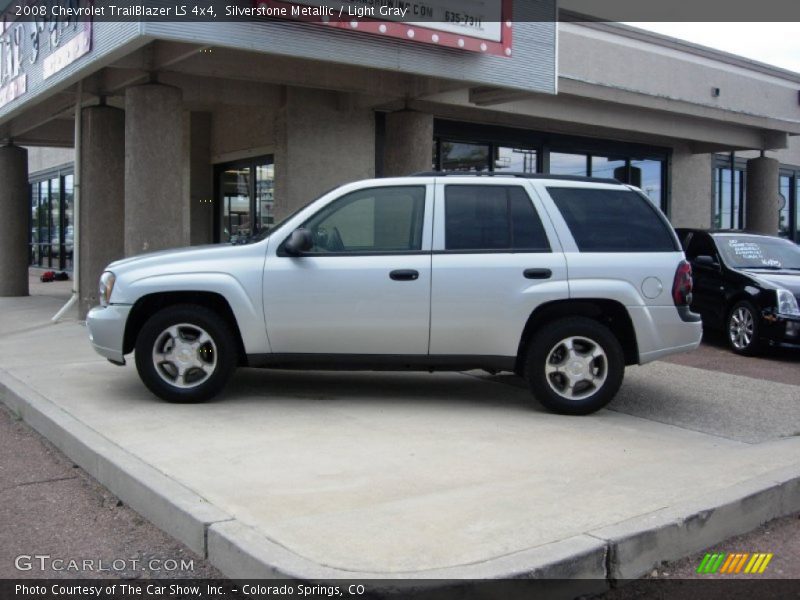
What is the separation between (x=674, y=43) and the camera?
70.7 ft

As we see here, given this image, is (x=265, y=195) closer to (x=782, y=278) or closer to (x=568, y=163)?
(x=568, y=163)

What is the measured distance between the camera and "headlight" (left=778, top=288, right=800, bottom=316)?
33.3 ft

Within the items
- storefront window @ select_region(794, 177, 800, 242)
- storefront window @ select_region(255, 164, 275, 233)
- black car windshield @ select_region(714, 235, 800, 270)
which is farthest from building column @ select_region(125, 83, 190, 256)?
storefront window @ select_region(794, 177, 800, 242)

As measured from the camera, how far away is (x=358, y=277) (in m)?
6.50

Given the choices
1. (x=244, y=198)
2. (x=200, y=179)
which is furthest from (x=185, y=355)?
(x=200, y=179)

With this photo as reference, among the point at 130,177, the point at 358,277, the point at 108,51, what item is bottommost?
the point at 358,277

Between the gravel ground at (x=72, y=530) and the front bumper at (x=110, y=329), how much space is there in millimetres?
→ 1099

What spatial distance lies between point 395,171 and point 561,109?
452cm

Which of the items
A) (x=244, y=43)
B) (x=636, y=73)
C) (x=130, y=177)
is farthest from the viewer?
(x=636, y=73)

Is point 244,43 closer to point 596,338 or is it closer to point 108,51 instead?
point 108,51

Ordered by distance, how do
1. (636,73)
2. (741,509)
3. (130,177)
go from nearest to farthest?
(741,509) → (130,177) → (636,73)

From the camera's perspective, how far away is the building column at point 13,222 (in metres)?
16.5

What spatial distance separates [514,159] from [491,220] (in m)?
10.6

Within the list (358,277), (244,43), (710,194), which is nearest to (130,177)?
(244,43)
